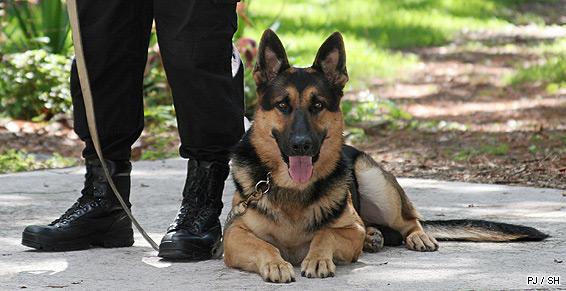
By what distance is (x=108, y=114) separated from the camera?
15.8 feet

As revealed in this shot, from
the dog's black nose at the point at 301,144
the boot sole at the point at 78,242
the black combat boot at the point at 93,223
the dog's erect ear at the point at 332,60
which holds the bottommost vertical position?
the boot sole at the point at 78,242

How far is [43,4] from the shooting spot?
33.2 ft

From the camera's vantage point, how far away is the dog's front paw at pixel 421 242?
4.95m

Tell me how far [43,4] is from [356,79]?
4.17 m

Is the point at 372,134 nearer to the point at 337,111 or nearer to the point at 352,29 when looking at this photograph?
the point at 337,111

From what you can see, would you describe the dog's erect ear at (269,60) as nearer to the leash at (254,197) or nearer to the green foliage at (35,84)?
the leash at (254,197)

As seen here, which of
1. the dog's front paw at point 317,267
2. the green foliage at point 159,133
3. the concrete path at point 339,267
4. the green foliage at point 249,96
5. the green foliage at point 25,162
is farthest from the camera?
the green foliage at point 249,96

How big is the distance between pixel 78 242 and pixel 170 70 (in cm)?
90

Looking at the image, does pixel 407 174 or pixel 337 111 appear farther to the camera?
pixel 407 174

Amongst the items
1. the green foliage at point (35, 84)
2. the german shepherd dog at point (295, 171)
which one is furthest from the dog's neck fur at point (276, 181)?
the green foliage at point (35, 84)

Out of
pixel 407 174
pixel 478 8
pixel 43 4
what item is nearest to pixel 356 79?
pixel 43 4

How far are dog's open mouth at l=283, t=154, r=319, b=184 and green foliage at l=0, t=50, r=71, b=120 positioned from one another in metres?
5.25

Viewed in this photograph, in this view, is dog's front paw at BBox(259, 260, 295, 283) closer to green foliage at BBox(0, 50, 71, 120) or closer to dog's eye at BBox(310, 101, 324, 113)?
dog's eye at BBox(310, 101, 324, 113)

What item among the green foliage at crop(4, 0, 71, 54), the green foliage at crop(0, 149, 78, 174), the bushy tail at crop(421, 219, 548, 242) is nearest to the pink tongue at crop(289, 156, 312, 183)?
the bushy tail at crop(421, 219, 548, 242)
